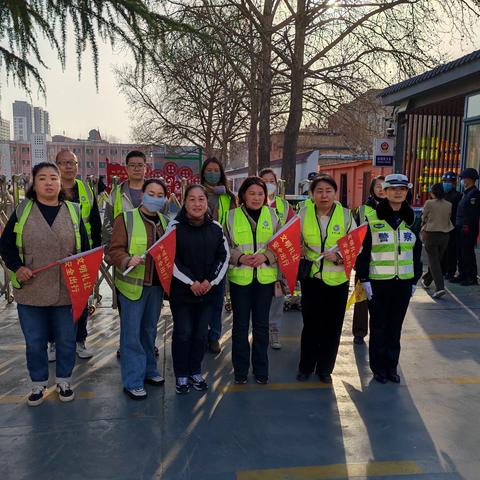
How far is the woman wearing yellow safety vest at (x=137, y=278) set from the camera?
3602mm

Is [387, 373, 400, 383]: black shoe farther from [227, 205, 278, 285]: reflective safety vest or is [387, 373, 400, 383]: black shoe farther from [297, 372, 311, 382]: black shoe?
[227, 205, 278, 285]: reflective safety vest

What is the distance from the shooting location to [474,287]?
7438mm

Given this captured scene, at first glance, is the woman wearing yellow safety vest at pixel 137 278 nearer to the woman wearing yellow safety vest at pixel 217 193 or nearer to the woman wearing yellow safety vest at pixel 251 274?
the woman wearing yellow safety vest at pixel 251 274

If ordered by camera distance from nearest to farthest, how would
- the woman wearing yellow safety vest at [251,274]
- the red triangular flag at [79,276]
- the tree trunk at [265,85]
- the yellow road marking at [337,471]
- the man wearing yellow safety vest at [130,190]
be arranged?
the yellow road marking at [337,471]
the red triangular flag at [79,276]
the woman wearing yellow safety vest at [251,274]
the man wearing yellow safety vest at [130,190]
the tree trunk at [265,85]

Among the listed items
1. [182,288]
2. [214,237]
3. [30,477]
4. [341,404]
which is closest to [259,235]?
[214,237]

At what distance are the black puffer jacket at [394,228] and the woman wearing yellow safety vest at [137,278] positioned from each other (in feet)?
5.56

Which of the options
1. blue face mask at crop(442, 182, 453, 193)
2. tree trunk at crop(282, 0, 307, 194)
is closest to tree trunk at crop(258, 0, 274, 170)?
tree trunk at crop(282, 0, 307, 194)

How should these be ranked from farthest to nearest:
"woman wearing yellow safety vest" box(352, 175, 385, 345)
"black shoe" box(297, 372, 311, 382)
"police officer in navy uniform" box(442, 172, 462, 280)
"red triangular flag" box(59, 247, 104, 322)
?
"police officer in navy uniform" box(442, 172, 462, 280), "woman wearing yellow safety vest" box(352, 175, 385, 345), "black shoe" box(297, 372, 311, 382), "red triangular flag" box(59, 247, 104, 322)

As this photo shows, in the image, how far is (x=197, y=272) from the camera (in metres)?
3.65

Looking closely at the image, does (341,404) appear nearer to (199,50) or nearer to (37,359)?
(37,359)

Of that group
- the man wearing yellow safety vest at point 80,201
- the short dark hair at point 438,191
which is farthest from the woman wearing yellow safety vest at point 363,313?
the man wearing yellow safety vest at point 80,201

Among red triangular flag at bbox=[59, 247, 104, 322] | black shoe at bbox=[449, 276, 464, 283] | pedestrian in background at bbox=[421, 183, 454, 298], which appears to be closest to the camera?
red triangular flag at bbox=[59, 247, 104, 322]

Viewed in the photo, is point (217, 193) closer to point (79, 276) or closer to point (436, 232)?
point (79, 276)

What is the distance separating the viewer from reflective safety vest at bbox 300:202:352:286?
3.91m
